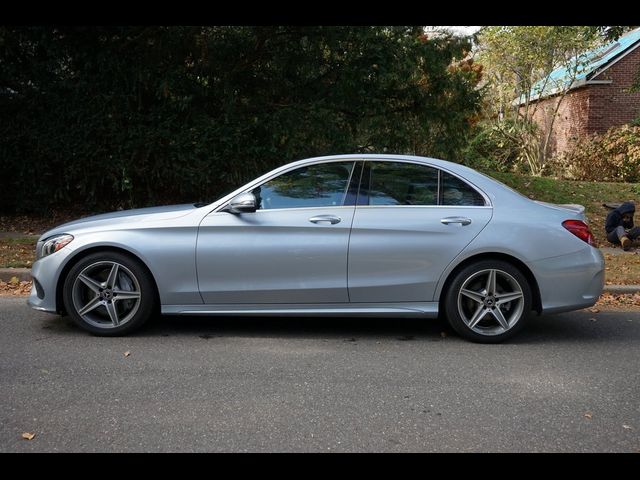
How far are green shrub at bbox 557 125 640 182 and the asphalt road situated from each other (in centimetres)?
1274

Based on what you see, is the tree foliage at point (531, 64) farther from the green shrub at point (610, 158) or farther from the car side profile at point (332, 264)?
the car side profile at point (332, 264)

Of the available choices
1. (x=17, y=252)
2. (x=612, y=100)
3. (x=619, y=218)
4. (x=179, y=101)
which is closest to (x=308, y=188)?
(x=17, y=252)

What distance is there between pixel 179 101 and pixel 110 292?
6382 millimetres

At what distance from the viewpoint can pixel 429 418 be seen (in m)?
3.79

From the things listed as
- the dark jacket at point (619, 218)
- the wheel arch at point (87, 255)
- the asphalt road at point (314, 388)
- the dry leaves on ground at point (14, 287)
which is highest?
the wheel arch at point (87, 255)

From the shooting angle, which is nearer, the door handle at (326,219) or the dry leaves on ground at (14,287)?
the door handle at (326,219)

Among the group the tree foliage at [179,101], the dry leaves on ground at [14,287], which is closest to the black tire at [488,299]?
the dry leaves on ground at [14,287]

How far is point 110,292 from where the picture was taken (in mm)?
5434

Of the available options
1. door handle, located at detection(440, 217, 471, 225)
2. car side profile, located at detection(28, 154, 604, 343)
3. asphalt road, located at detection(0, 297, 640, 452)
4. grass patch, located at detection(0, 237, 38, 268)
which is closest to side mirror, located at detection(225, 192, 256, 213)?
car side profile, located at detection(28, 154, 604, 343)

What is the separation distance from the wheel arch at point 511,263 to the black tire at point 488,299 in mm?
34

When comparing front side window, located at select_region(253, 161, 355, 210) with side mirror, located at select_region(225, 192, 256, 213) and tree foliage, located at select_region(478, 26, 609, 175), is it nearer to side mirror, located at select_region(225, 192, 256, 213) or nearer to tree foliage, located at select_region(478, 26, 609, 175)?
side mirror, located at select_region(225, 192, 256, 213)

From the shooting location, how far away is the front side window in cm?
552

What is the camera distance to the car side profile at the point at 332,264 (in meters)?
5.33

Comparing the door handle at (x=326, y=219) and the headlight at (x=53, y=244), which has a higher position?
Result: the door handle at (x=326, y=219)
